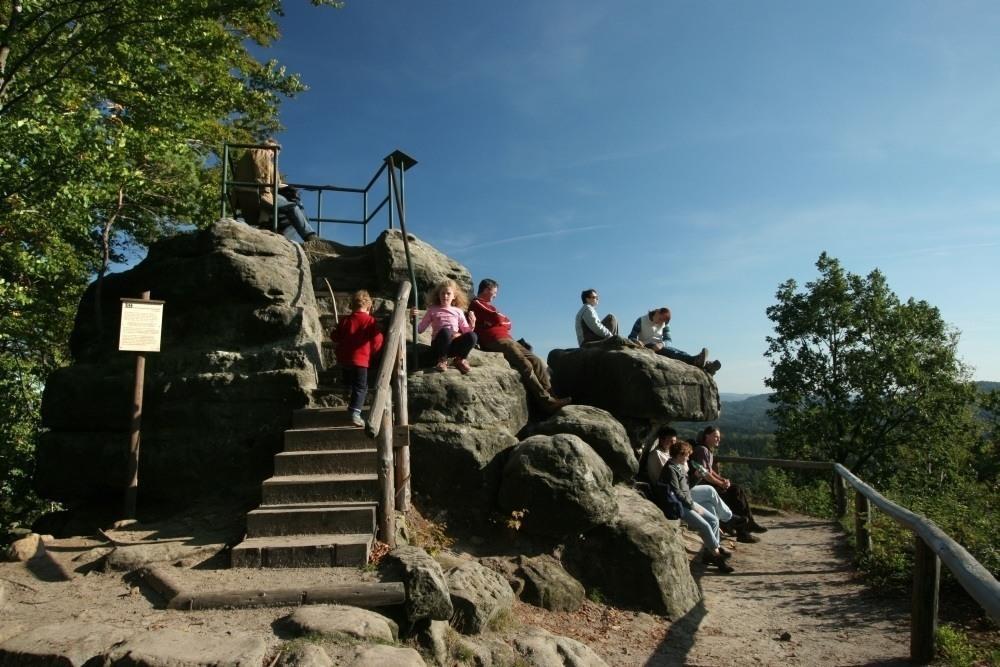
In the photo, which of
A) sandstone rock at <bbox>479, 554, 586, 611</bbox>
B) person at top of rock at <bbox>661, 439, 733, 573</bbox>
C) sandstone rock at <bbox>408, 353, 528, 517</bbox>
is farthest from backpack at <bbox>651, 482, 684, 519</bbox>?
sandstone rock at <bbox>408, 353, 528, 517</bbox>

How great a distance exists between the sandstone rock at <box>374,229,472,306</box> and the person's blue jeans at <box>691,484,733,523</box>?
15.3ft

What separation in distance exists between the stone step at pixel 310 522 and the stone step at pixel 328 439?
1.00 metres

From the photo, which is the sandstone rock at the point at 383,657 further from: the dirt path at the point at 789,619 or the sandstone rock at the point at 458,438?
the sandstone rock at the point at 458,438

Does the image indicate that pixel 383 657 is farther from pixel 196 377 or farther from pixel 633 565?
pixel 196 377

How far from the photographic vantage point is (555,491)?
6113 millimetres

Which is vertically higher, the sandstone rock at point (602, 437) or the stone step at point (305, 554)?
the sandstone rock at point (602, 437)

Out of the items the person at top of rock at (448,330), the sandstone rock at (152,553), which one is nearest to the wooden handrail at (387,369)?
the person at top of rock at (448,330)

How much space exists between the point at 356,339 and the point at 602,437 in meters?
3.12

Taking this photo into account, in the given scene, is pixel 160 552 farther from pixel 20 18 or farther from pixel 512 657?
pixel 20 18

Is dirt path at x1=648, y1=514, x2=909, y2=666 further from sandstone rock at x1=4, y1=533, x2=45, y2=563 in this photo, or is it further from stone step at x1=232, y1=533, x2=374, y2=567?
sandstone rock at x1=4, y1=533, x2=45, y2=563

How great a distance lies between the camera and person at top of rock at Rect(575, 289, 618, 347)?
1083 cm

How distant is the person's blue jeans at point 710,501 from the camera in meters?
8.20

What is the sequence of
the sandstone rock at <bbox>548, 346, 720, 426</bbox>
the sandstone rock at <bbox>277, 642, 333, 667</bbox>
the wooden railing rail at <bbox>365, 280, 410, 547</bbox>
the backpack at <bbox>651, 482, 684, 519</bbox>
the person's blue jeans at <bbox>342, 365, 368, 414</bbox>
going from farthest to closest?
the sandstone rock at <bbox>548, 346, 720, 426</bbox>, the backpack at <bbox>651, 482, 684, 519</bbox>, the person's blue jeans at <bbox>342, 365, 368, 414</bbox>, the wooden railing rail at <bbox>365, 280, 410, 547</bbox>, the sandstone rock at <bbox>277, 642, 333, 667</bbox>

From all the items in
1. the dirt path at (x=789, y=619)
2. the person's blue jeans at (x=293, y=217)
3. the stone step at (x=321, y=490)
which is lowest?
the dirt path at (x=789, y=619)
